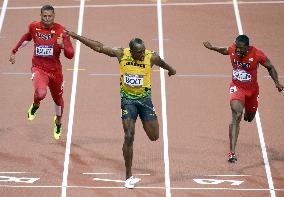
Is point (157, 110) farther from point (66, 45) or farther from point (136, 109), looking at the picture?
point (136, 109)

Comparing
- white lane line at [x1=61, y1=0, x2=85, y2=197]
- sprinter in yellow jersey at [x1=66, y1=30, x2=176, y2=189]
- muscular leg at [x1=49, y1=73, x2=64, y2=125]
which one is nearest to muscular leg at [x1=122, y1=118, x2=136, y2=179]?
sprinter in yellow jersey at [x1=66, y1=30, x2=176, y2=189]

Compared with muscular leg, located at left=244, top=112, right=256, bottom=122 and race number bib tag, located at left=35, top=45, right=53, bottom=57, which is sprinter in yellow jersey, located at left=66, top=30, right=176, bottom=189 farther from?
muscular leg, located at left=244, top=112, right=256, bottom=122

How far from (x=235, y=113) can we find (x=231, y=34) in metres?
5.61

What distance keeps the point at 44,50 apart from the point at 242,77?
10.2 feet

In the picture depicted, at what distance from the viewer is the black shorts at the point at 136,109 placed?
567 inches

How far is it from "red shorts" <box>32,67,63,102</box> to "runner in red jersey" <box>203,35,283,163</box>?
2.66 meters

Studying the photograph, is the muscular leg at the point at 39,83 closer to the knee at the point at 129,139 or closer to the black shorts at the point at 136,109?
the black shorts at the point at 136,109

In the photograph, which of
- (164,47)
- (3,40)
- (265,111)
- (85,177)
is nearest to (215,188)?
(85,177)

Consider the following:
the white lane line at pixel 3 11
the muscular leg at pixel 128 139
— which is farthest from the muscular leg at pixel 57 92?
the white lane line at pixel 3 11

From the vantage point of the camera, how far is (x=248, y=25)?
21359mm

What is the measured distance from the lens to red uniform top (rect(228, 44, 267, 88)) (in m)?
15.4

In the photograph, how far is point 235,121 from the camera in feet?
51.2

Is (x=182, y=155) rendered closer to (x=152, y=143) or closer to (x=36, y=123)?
(x=152, y=143)

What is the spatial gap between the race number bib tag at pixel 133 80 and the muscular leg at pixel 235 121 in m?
1.86
